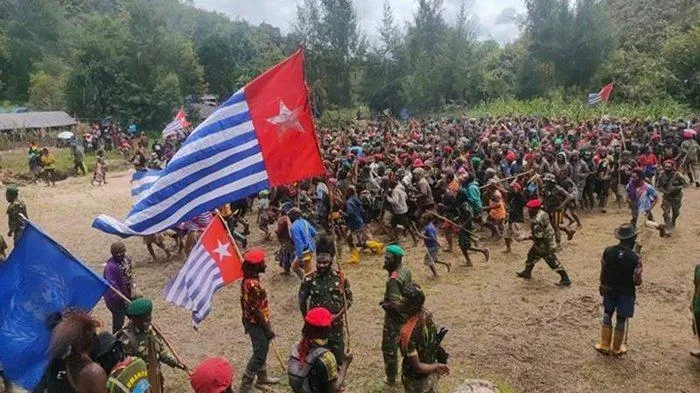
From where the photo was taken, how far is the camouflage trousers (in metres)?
5.90

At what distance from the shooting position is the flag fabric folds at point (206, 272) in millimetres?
5945

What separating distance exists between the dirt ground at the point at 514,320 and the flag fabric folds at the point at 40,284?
2.66 meters

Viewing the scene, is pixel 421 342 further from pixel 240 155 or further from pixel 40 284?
pixel 40 284

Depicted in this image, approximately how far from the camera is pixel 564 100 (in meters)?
37.6

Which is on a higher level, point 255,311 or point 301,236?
point 301,236

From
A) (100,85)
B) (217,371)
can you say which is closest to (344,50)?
(100,85)

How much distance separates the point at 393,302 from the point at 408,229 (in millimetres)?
6286

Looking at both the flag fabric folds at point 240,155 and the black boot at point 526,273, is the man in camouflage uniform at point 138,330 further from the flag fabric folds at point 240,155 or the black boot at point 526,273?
the black boot at point 526,273

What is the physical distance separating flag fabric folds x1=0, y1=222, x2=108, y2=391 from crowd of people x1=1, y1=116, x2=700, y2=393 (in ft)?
1.40

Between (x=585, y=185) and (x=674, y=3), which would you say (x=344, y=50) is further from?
(x=674, y=3)

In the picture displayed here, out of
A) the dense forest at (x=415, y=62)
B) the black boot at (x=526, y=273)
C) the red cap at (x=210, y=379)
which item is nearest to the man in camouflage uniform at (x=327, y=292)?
the red cap at (x=210, y=379)

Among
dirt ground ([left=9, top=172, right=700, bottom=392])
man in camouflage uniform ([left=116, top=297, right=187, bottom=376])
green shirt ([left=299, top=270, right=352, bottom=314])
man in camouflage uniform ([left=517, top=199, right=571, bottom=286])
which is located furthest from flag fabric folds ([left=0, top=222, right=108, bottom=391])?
man in camouflage uniform ([left=517, top=199, right=571, bottom=286])

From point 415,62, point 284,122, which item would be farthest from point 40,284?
point 415,62

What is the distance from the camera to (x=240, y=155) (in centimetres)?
568
